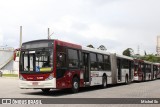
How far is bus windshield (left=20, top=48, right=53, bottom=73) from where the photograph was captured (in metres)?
18.0

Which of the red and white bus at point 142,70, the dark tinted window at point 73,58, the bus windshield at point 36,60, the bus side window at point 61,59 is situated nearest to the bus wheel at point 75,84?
the dark tinted window at point 73,58

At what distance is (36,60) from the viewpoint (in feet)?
60.5

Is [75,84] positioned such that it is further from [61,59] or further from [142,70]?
[142,70]

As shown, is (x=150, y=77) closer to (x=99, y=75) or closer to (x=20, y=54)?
(x=99, y=75)

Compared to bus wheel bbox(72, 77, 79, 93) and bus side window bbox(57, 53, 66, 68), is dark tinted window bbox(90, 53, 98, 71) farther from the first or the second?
bus side window bbox(57, 53, 66, 68)

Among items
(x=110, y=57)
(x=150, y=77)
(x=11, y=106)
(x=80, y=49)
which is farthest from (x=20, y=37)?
(x=11, y=106)

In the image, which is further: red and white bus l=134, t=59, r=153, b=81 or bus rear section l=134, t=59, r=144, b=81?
red and white bus l=134, t=59, r=153, b=81

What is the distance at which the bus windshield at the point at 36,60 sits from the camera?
59.2 ft

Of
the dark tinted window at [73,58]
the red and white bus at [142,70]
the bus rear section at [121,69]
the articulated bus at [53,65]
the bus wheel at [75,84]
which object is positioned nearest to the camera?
the articulated bus at [53,65]

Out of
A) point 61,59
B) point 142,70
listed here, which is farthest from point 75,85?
point 142,70

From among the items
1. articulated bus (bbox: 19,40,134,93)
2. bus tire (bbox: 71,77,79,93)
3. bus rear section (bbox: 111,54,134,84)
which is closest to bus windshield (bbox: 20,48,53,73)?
articulated bus (bbox: 19,40,134,93)

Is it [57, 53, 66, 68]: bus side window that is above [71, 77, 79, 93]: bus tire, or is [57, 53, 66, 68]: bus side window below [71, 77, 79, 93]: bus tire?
above

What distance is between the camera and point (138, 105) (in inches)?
536

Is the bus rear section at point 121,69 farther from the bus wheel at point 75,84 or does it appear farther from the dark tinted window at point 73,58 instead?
the bus wheel at point 75,84
